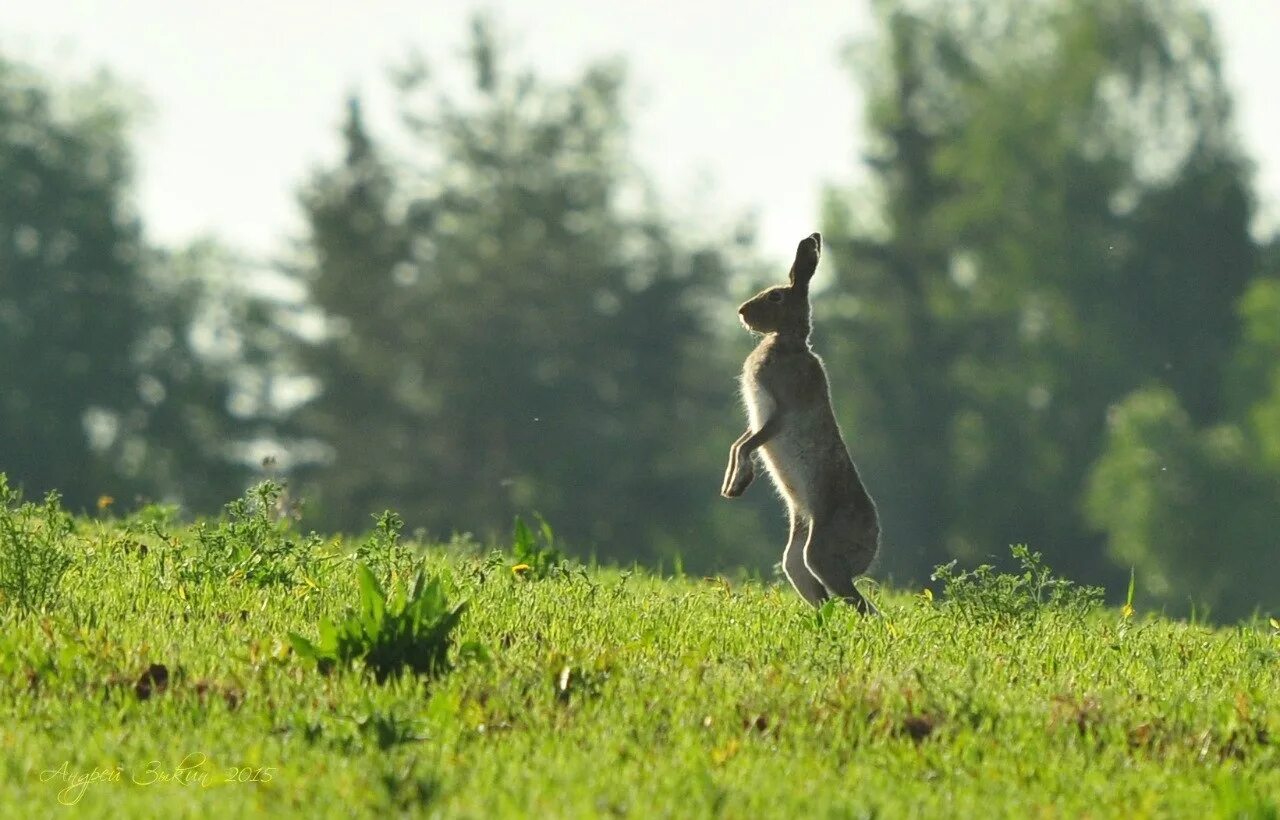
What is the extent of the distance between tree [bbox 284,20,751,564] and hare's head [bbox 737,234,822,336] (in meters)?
40.4

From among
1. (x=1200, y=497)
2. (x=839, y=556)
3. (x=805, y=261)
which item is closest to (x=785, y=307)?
(x=805, y=261)

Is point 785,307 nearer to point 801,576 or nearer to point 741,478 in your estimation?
point 741,478

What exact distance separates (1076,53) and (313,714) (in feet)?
201

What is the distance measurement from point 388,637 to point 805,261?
185 inches

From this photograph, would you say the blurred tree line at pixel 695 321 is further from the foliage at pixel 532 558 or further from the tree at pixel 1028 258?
the foliage at pixel 532 558

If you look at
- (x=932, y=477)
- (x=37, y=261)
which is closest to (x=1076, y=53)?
(x=932, y=477)

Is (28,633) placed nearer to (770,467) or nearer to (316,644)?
(316,644)

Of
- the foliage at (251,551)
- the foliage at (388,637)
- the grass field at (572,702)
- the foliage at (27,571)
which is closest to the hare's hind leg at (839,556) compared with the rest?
the grass field at (572,702)

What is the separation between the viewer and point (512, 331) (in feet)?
198

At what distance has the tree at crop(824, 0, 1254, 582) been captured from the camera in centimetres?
6200

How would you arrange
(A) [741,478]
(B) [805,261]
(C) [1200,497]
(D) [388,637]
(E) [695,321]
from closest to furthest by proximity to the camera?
1. (D) [388,637]
2. (A) [741,478]
3. (B) [805,261]
4. (C) [1200,497]
5. (E) [695,321]

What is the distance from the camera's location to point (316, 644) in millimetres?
8633

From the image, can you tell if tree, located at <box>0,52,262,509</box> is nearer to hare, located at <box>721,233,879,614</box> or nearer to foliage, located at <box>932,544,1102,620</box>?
hare, located at <box>721,233,879,614</box>

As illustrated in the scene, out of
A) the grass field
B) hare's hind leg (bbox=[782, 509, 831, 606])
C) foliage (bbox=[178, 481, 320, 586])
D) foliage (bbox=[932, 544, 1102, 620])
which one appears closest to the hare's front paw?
hare's hind leg (bbox=[782, 509, 831, 606])
